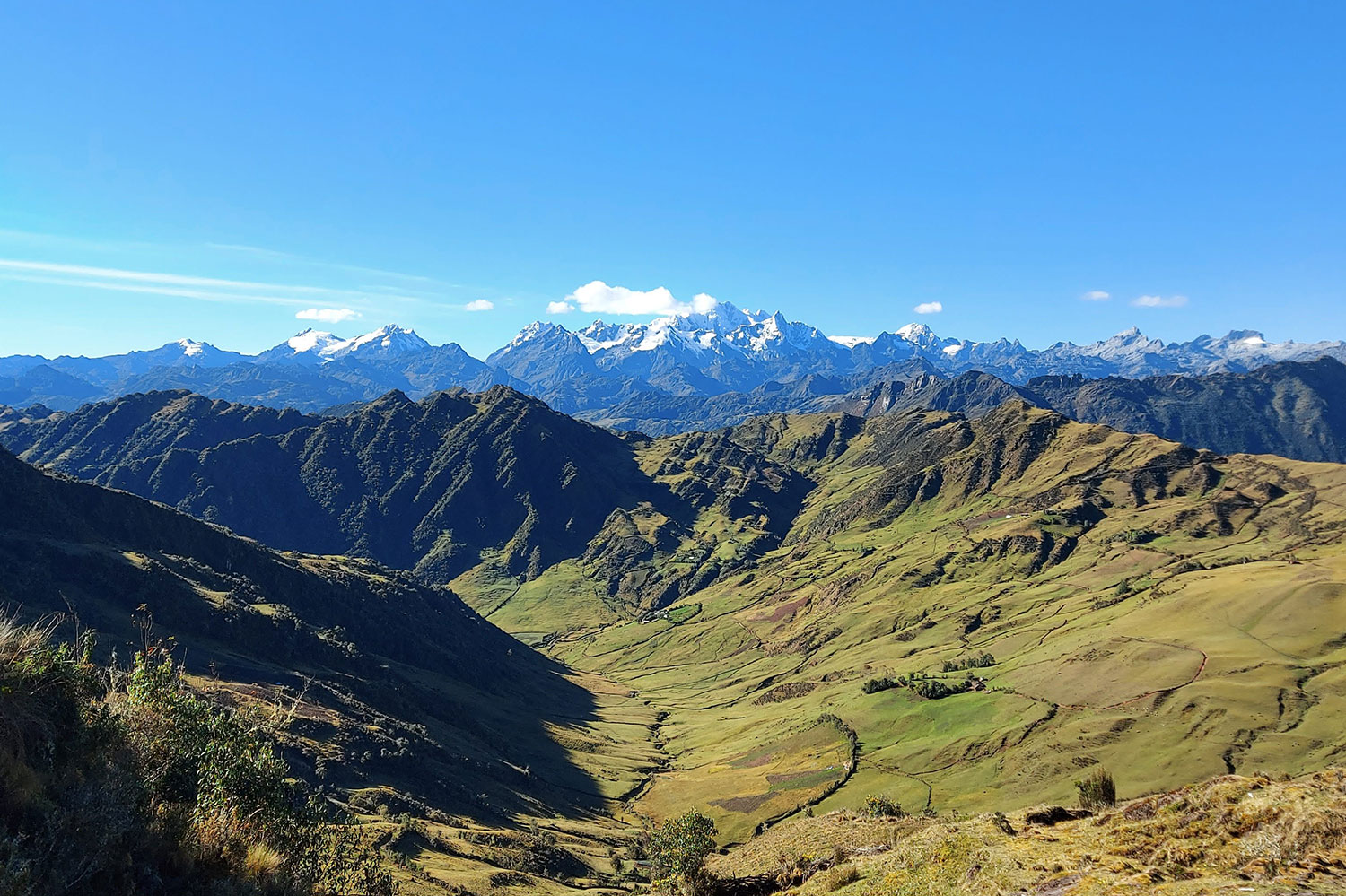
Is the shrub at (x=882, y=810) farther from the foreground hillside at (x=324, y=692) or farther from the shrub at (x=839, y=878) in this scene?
the shrub at (x=839, y=878)

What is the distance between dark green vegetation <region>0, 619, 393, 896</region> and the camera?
56.9 ft

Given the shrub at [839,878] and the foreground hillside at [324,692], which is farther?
the foreground hillside at [324,692]

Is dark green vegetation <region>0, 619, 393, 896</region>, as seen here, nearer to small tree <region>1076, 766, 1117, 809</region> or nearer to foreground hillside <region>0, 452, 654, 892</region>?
small tree <region>1076, 766, 1117, 809</region>

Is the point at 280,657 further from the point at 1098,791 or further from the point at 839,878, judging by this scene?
the point at 1098,791

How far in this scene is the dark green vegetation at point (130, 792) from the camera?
1733 centimetres

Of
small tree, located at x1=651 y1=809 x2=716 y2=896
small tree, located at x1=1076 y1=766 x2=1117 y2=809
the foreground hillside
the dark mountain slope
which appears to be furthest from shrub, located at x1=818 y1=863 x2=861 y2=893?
the dark mountain slope

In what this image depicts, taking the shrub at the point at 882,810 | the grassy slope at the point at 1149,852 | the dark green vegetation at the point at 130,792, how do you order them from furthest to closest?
1. the shrub at the point at 882,810
2. the grassy slope at the point at 1149,852
3. the dark green vegetation at the point at 130,792

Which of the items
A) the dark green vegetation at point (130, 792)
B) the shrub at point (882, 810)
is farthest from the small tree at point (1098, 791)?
the dark green vegetation at point (130, 792)

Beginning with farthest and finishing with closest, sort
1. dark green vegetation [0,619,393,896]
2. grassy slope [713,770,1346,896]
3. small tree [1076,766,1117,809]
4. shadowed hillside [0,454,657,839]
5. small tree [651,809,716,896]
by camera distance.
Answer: shadowed hillside [0,454,657,839] < small tree [651,809,716,896] < small tree [1076,766,1117,809] < grassy slope [713,770,1346,896] < dark green vegetation [0,619,393,896]

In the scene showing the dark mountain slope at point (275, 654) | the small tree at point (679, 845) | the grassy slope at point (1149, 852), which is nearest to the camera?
the grassy slope at point (1149, 852)

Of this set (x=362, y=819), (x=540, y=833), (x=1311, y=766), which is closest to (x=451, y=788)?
(x=540, y=833)

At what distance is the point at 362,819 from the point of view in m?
79.3

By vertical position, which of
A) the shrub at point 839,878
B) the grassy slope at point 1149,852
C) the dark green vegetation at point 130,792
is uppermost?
the dark green vegetation at point 130,792

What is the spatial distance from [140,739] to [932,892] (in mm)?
29918
